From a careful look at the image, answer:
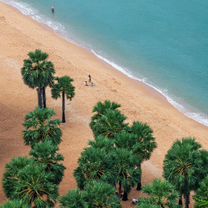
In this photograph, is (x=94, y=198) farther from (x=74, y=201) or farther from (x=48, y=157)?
(x=48, y=157)

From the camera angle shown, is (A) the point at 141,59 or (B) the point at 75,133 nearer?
(B) the point at 75,133

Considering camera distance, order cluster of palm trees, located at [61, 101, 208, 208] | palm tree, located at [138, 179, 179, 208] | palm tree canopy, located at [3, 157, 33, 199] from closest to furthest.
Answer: palm tree, located at [138, 179, 179, 208]
cluster of palm trees, located at [61, 101, 208, 208]
palm tree canopy, located at [3, 157, 33, 199]

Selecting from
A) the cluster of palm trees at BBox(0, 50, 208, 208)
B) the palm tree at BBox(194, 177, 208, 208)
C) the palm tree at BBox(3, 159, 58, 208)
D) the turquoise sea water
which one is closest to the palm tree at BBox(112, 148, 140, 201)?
the cluster of palm trees at BBox(0, 50, 208, 208)

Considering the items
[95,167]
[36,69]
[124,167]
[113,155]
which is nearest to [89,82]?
[36,69]

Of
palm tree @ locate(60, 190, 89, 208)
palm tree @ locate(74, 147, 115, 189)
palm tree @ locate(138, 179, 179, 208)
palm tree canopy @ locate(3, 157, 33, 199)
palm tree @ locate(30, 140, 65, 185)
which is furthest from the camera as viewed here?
palm tree @ locate(30, 140, 65, 185)

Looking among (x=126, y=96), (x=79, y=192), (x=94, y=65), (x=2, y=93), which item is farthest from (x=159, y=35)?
(x=79, y=192)

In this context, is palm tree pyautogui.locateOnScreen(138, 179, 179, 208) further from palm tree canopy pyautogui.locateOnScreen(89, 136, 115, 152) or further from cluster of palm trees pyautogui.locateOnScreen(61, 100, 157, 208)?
palm tree canopy pyautogui.locateOnScreen(89, 136, 115, 152)

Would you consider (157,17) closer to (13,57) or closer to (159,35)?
(159,35)
